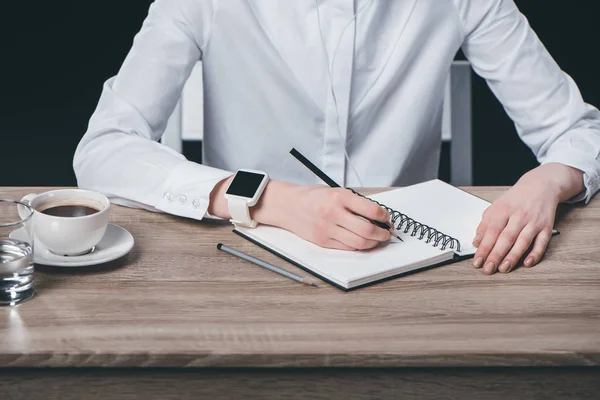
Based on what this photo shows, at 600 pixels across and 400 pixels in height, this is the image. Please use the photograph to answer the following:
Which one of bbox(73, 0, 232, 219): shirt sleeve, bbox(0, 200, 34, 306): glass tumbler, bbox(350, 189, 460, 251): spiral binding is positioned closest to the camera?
bbox(0, 200, 34, 306): glass tumbler

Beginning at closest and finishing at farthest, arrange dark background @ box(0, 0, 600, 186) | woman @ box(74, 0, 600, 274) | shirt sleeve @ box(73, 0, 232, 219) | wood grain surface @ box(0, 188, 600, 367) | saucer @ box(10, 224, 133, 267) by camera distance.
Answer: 1. wood grain surface @ box(0, 188, 600, 367)
2. saucer @ box(10, 224, 133, 267)
3. shirt sleeve @ box(73, 0, 232, 219)
4. woman @ box(74, 0, 600, 274)
5. dark background @ box(0, 0, 600, 186)

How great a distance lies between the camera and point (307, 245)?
4.48 ft

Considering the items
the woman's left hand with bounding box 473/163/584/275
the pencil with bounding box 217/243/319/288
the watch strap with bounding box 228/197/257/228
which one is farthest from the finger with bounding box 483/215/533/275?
the watch strap with bounding box 228/197/257/228

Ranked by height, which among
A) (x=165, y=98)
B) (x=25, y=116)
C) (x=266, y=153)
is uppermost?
(x=165, y=98)

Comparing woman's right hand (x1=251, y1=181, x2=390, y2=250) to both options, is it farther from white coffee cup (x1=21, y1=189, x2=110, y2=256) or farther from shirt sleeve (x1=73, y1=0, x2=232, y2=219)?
white coffee cup (x1=21, y1=189, x2=110, y2=256)

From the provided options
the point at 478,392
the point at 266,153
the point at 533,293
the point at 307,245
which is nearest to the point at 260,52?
the point at 266,153

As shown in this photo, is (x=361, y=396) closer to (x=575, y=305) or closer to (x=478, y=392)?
(x=478, y=392)

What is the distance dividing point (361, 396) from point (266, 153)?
1041 millimetres

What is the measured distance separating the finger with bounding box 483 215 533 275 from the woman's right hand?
0.16 m

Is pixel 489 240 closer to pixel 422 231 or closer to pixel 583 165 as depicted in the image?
pixel 422 231

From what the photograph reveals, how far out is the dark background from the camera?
3.07m

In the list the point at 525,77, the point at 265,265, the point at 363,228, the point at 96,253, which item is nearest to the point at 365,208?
the point at 363,228

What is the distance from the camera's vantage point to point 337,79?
1.95 meters

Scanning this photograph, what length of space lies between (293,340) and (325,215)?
0.31m
